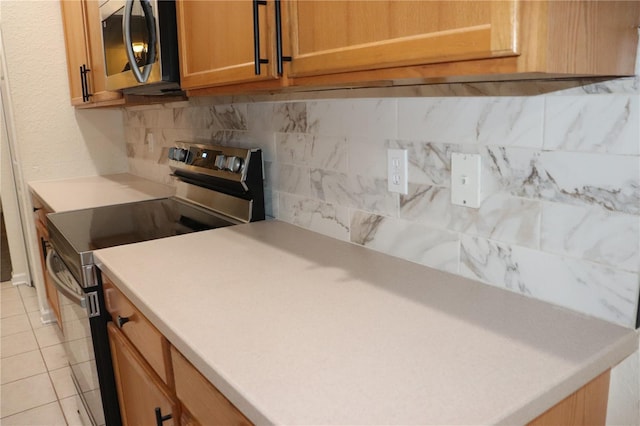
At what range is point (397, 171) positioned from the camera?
1240 mm

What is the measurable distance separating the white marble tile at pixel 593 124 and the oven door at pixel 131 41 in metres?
1.09

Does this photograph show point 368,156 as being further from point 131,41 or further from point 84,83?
point 84,83

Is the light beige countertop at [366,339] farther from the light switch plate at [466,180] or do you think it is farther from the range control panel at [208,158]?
the range control panel at [208,158]

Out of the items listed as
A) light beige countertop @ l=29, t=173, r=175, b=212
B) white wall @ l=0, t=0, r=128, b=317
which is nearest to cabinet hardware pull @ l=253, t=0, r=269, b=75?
light beige countertop @ l=29, t=173, r=175, b=212

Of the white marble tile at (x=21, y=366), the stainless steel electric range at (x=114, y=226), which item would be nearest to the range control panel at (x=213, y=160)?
the stainless steel electric range at (x=114, y=226)

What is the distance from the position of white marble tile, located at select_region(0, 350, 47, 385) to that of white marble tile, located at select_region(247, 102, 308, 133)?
1735 mm

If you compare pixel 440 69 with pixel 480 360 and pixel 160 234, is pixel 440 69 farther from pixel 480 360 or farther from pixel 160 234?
pixel 160 234

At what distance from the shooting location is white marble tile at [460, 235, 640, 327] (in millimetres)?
845

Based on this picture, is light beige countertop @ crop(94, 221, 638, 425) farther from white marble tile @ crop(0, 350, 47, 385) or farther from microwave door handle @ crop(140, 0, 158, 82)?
white marble tile @ crop(0, 350, 47, 385)

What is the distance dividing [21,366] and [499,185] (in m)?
2.57

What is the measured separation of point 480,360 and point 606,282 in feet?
0.91

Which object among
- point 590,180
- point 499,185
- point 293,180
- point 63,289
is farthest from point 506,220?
point 63,289

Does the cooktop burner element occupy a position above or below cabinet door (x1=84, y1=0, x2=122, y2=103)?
below

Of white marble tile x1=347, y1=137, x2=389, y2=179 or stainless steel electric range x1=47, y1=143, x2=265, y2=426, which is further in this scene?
stainless steel electric range x1=47, y1=143, x2=265, y2=426
